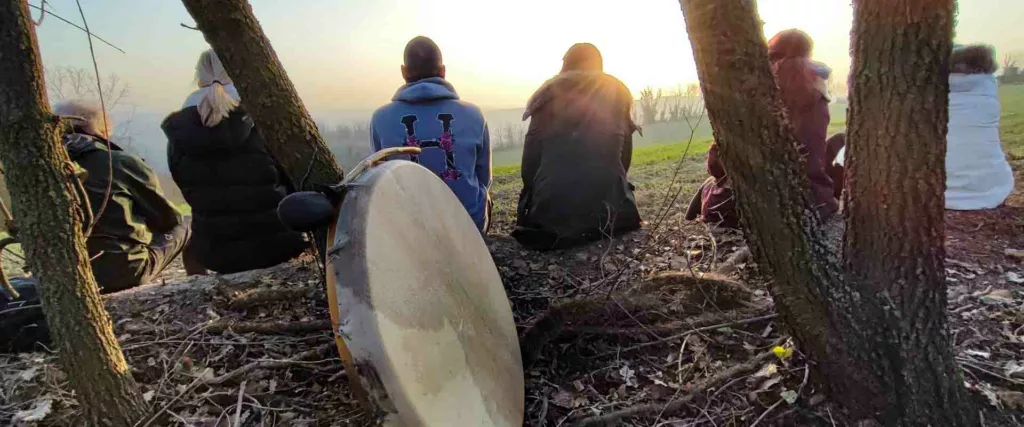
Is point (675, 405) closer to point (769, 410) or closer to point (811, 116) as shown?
point (769, 410)

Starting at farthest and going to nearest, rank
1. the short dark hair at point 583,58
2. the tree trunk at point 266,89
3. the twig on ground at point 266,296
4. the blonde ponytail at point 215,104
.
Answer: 1. the short dark hair at point 583,58
2. the blonde ponytail at point 215,104
3. the twig on ground at point 266,296
4. the tree trunk at point 266,89

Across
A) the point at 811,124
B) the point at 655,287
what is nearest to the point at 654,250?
the point at 655,287

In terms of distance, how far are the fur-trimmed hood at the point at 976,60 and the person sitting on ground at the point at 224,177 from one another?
190 inches

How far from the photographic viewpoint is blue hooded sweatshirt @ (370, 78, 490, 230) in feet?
12.5

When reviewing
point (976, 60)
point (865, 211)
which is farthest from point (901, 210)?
point (976, 60)

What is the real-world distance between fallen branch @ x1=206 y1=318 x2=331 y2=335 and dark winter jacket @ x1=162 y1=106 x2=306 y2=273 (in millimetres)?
977

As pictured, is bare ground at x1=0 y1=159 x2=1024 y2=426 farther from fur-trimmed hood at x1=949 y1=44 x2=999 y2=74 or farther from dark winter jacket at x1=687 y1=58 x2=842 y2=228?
fur-trimmed hood at x1=949 y1=44 x2=999 y2=74

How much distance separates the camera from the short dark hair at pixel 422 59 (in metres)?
3.77

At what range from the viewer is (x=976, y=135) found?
154 inches

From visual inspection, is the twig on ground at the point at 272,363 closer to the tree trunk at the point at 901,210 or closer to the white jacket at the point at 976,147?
the tree trunk at the point at 901,210

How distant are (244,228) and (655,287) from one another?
2.64 metres

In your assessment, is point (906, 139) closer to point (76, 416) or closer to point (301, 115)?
point (301, 115)

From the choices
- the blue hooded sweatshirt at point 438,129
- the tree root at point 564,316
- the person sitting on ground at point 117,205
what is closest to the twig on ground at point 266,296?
the person sitting on ground at point 117,205

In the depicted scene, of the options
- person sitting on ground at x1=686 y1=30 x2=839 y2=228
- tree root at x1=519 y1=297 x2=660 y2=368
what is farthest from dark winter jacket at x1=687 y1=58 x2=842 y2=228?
tree root at x1=519 y1=297 x2=660 y2=368
